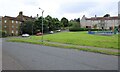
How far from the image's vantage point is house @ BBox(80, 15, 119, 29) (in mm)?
136625

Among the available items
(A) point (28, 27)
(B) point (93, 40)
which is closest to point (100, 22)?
(A) point (28, 27)

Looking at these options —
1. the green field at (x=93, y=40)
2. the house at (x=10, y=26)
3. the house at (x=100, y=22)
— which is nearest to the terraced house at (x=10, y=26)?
the house at (x=10, y=26)

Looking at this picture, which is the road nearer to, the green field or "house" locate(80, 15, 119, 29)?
the green field

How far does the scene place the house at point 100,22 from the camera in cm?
13662

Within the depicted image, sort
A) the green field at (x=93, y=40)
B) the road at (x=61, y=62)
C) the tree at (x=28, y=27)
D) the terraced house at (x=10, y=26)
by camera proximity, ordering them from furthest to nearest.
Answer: the terraced house at (x=10, y=26) → the tree at (x=28, y=27) → the green field at (x=93, y=40) → the road at (x=61, y=62)

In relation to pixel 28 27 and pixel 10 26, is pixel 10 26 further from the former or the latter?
pixel 28 27

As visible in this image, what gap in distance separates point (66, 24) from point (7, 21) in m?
50.1

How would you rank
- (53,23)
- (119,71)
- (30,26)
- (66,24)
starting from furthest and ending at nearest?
(66,24)
(53,23)
(30,26)
(119,71)

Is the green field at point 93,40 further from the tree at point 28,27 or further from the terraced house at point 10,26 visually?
the terraced house at point 10,26

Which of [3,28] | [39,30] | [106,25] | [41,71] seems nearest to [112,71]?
[41,71]

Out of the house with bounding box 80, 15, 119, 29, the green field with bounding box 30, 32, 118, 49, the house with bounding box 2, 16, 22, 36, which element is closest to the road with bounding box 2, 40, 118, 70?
the green field with bounding box 30, 32, 118, 49

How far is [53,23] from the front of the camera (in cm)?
11662

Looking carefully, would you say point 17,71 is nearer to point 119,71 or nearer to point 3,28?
point 119,71

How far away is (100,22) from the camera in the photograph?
137m
